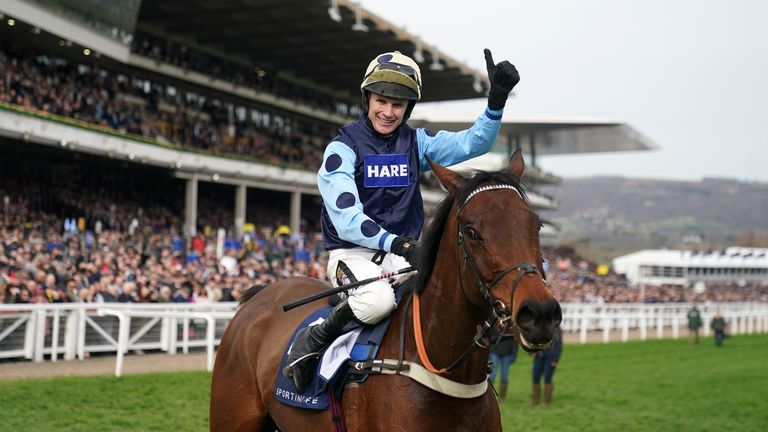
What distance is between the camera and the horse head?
248 cm

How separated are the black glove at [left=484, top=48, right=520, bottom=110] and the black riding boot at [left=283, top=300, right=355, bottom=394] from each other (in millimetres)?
1063

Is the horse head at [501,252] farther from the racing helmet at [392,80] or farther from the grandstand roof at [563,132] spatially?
the grandstand roof at [563,132]

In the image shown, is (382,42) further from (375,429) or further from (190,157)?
(375,429)

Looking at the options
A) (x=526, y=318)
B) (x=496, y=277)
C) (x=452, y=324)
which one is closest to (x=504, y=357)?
(x=452, y=324)

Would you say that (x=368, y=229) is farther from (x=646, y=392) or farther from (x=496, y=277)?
(x=646, y=392)

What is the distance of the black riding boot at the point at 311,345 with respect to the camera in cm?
334

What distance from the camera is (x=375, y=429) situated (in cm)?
307

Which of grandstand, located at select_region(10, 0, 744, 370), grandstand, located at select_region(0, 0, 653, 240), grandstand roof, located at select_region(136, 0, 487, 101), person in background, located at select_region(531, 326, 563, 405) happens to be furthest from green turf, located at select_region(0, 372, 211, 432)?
grandstand roof, located at select_region(136, 0, 487, 101)

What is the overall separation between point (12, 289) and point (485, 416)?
412 inches

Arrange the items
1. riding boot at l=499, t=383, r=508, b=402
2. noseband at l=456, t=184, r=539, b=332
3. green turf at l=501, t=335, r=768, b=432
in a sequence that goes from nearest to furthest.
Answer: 1. noseband at l=456, t=184, r=539, b=332
2. green turf at l=501, t=335, r=768, b=432
3. riding boot at l=499, t=383, r=508, b=402

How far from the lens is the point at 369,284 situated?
3.30 metres

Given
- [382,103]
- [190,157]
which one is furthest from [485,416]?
[190,157]

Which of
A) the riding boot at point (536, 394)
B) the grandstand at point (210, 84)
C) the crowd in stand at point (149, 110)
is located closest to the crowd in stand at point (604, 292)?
the grandstand at point (210, 84)

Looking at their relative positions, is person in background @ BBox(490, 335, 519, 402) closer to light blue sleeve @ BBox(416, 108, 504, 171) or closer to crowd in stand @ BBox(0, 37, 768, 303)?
crowd in stand @ BBox(0, 37, 768, 303)
